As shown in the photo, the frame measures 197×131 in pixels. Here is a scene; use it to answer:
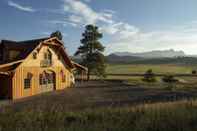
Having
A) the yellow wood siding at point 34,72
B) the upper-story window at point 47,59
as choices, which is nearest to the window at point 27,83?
the yellow wood siding at point 34,72

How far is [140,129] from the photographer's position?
618cm

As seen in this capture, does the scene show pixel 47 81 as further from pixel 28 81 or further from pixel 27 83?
pixel 27 83

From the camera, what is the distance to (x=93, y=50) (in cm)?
4147

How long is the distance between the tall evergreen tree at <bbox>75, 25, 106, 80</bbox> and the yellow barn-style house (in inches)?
342

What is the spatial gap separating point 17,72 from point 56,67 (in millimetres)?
7187

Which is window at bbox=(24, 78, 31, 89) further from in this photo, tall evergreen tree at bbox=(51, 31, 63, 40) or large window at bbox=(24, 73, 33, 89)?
tall evergreen tree at bbox=(51, 31, 63, 40)

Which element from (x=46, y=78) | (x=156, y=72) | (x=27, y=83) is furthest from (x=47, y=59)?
(x=156, y=72)

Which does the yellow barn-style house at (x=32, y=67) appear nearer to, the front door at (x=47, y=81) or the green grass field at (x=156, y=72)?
the front door at (x=47, y=81)

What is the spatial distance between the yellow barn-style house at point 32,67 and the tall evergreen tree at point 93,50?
28.5 feet

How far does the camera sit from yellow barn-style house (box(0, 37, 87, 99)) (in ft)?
76.1

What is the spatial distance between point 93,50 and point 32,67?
17224mm

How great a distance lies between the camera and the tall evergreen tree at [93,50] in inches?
1614

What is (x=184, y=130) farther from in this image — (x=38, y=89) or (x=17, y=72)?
(x=38, y=89)

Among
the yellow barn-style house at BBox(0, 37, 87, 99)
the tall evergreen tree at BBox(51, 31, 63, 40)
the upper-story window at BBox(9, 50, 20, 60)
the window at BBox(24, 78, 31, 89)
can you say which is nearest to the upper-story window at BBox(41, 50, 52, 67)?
the yellow barn-style house at BBox(0, 37, 87, 99)
